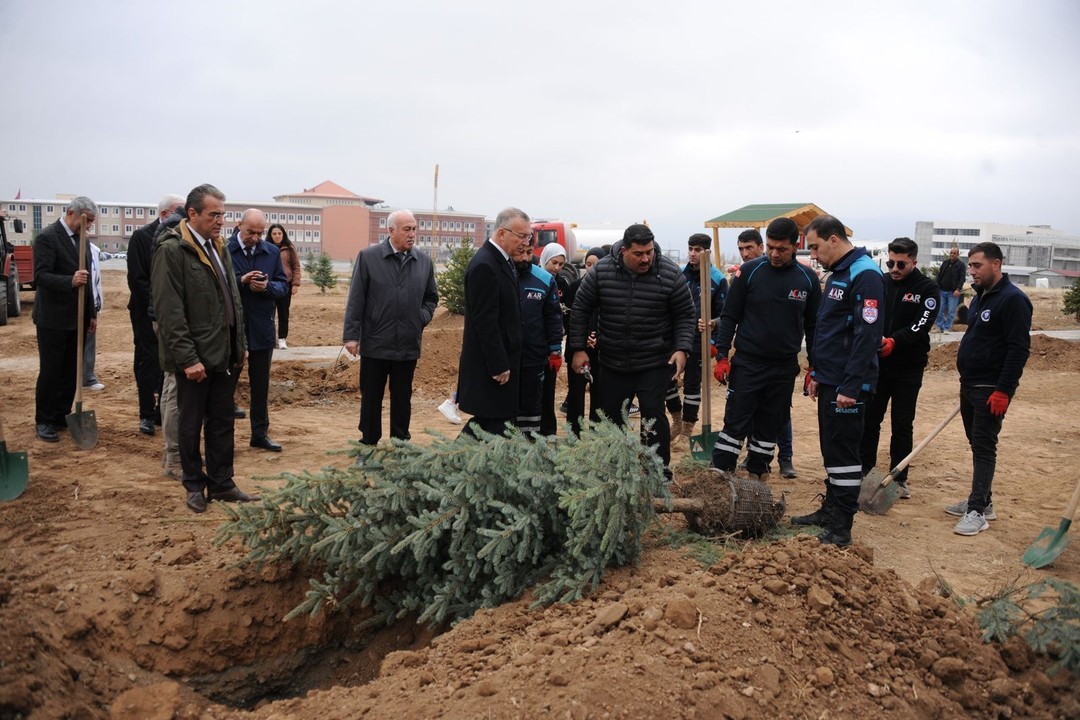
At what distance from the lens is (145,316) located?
6.73m

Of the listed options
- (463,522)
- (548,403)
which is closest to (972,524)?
(548,403)

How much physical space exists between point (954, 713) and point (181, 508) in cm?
446

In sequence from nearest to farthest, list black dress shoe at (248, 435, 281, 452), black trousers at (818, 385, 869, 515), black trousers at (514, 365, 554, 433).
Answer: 1. black trousers at (818, 385, 869, 515)
2. black trousers at (514, 365, 554, 433)
3. black dress shoe at (248, 435, 281, 452)

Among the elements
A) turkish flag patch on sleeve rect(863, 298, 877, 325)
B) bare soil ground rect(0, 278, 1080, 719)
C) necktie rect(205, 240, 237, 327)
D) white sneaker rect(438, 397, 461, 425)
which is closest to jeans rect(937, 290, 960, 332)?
bare soil ground rect(0, 278, 1080, 719)

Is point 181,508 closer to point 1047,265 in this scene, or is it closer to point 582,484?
point 582,484

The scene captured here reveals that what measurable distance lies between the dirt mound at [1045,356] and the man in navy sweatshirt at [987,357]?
848cm

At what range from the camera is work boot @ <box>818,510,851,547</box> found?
15.5 feet

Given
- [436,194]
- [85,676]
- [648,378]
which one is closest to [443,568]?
[85,676]

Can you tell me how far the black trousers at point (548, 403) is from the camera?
6.69 metres

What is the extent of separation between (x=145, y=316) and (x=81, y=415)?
3.09 ft

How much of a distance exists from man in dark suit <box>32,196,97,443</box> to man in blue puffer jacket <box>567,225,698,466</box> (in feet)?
13.6

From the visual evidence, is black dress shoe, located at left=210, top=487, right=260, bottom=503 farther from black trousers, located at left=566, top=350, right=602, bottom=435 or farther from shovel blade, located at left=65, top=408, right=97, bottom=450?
black trousers, located at left=566, top=350, right=602, bottom=435

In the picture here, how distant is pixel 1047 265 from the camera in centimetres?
10075

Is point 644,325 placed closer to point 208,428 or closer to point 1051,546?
point 1051,546
